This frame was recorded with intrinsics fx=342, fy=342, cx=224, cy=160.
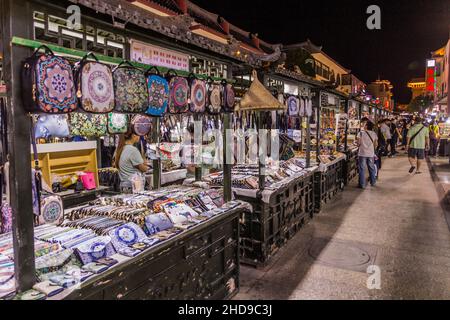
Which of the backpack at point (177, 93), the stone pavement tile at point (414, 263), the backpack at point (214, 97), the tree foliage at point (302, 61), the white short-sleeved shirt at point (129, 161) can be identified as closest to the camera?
the backpack at point (177, 93)

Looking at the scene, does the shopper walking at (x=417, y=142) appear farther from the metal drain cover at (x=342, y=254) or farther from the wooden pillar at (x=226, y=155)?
the wooden pillar at (x=226, y=155)

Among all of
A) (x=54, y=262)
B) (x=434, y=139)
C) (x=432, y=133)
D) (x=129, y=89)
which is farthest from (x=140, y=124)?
(x=434, y=139)

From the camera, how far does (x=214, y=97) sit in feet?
13.7

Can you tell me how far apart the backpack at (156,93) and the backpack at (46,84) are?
0.90 m

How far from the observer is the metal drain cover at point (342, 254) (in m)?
5.31

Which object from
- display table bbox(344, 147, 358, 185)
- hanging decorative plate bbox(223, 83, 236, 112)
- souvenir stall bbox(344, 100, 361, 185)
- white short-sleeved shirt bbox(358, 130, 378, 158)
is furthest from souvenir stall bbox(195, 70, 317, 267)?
souvenir stall bbox(344, 100, 361, 185)

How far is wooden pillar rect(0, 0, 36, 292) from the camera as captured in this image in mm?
2088

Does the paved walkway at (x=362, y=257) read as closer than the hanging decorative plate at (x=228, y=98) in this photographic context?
No

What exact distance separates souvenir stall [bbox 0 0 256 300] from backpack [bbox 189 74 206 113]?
13mm

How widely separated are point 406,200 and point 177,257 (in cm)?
841

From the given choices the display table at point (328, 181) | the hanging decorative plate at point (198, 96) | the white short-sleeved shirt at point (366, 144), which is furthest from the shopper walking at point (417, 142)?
the hanging decorative plate at point (198, 96)

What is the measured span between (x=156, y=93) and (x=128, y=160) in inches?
118

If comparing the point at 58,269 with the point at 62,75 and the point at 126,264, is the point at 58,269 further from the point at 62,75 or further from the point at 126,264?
the point at 62,75
